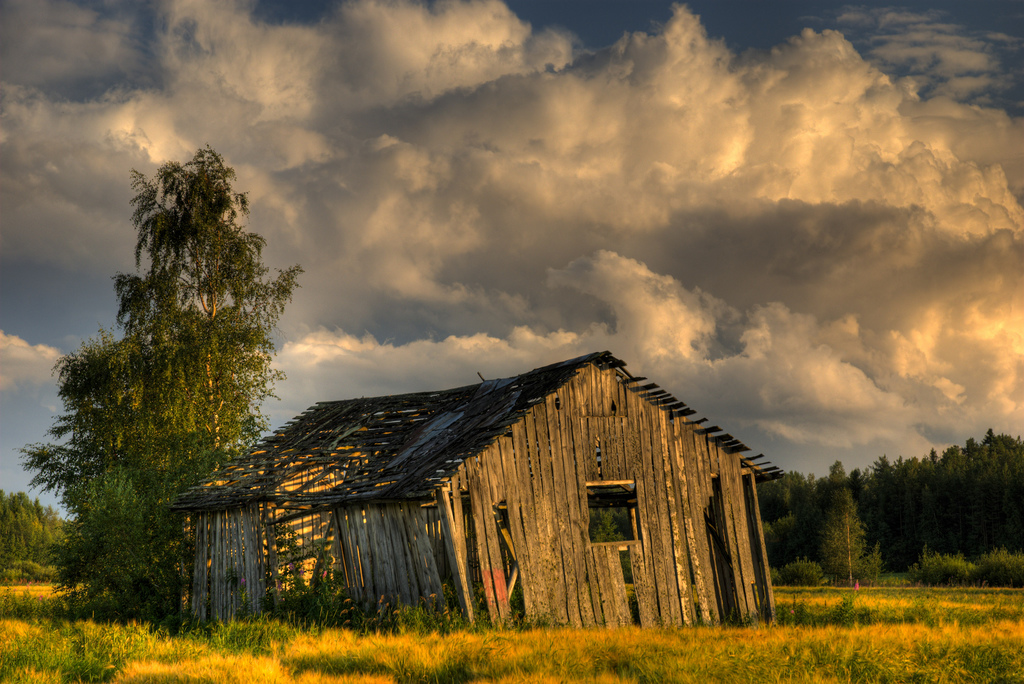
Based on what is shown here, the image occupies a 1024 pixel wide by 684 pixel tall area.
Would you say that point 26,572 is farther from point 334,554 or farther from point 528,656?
point 528,656

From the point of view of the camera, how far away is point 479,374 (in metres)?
21.6

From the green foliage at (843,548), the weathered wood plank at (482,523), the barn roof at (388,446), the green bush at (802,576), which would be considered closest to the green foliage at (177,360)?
the barn roof at (388,446)

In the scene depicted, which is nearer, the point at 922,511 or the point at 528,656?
the point at 528,656

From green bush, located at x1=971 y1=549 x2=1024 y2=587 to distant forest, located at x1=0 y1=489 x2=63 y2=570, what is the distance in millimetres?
51500

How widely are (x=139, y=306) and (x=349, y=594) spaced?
1724 centimetres

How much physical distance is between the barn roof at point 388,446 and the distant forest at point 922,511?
147 ft

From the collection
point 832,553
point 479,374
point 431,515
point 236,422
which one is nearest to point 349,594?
point 431,515

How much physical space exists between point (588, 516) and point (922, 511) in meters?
62.5

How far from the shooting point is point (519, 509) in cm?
1525

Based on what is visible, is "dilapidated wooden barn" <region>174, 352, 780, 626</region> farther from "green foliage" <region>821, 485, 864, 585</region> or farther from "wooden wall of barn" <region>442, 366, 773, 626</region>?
"green foliage" <region>821, 485, 864, 585</region>

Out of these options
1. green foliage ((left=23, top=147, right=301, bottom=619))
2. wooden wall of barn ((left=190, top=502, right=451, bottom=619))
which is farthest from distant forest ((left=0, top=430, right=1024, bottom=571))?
wooden wall of barn ((left=190, top=502, right=451, bottom=619))

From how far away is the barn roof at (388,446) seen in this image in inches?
623

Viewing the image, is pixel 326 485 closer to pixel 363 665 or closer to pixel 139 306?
pixel 363 665

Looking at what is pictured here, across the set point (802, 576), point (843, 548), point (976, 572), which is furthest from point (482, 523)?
point (843, 548)
